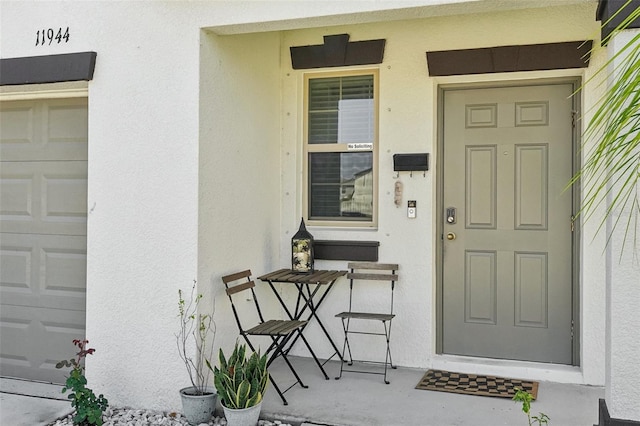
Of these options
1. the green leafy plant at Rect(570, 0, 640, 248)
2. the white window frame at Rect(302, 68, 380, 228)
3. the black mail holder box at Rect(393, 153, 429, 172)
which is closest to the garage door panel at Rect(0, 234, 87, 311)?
the white window frame at Rect(302, 68, 380, 228)

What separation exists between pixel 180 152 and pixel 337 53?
5.97 ft

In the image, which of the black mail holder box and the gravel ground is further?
the black mail holder box

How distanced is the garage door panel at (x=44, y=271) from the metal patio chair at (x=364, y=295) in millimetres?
2107

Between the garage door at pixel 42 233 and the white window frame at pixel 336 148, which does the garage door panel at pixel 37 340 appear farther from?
the white window frame at pixel 336 148

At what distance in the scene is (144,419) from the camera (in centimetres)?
392

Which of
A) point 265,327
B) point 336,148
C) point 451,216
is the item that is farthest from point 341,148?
point 265,327

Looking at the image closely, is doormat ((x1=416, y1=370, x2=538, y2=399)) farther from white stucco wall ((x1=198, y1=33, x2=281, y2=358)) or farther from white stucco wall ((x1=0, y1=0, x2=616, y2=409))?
white stucco wall ((x1=198, y1=33, x2=281, y2=358))

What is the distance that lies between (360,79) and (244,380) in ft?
9.28

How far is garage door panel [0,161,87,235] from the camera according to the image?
4.58 meters

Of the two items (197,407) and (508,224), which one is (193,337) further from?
(508,224)

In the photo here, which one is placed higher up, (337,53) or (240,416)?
(337,53)

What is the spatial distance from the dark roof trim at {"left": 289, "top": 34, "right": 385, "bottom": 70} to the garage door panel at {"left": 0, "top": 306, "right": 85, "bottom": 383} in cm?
284

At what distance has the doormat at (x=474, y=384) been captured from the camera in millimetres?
4234

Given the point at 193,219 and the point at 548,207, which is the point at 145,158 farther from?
the point at 548,207
